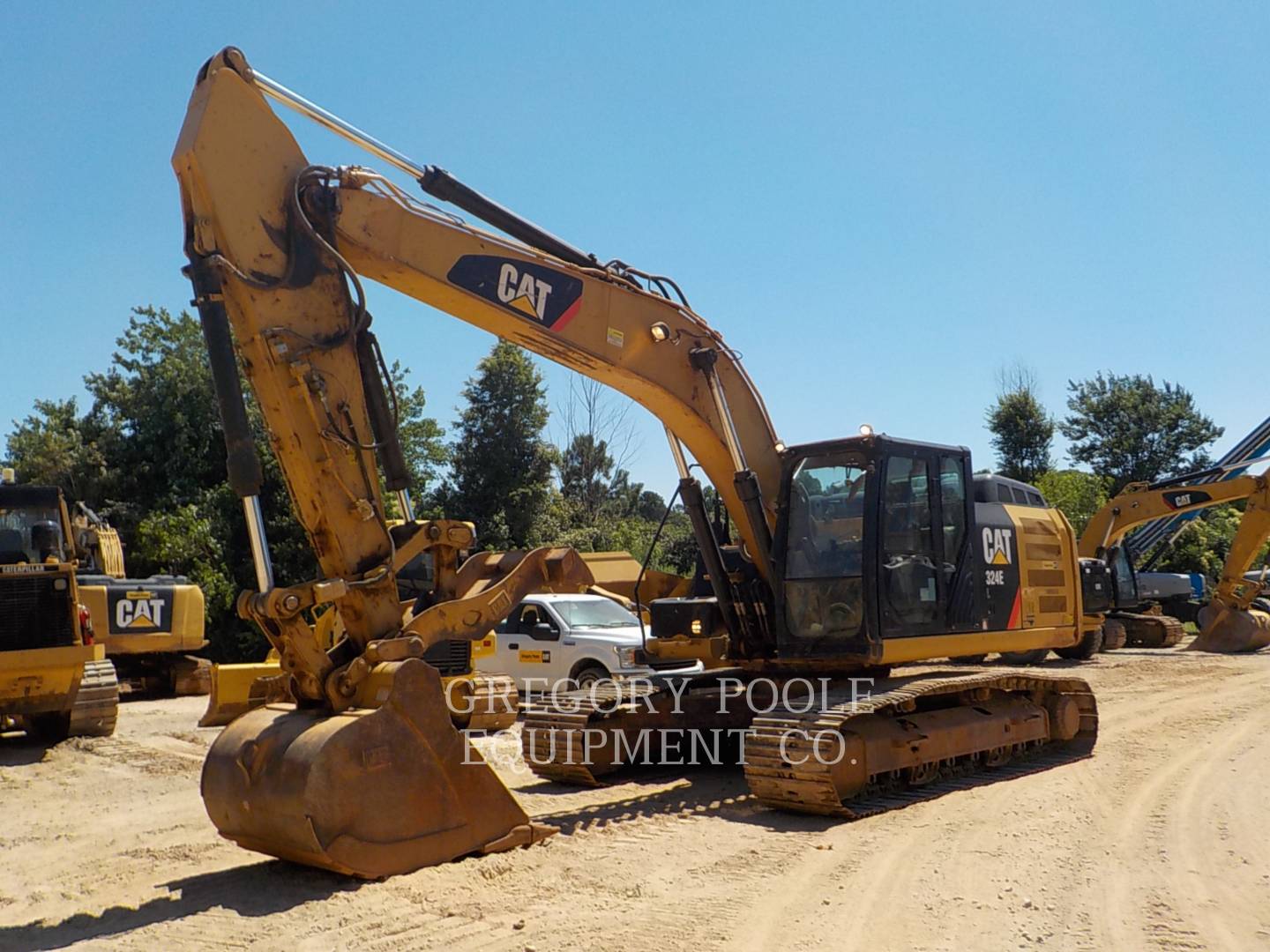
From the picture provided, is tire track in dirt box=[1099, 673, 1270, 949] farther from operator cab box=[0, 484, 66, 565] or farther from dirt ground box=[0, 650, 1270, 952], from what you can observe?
operator cab box=[0, 484, 66, 565]

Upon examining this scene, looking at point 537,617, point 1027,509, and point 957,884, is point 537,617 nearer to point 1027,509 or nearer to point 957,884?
point 1027,509

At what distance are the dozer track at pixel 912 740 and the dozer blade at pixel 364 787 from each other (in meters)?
2.09

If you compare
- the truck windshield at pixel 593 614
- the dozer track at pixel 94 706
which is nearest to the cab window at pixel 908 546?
the truck windshield at pixel 593 614

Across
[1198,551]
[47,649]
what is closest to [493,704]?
[47,649]

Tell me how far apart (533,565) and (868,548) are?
102 inches

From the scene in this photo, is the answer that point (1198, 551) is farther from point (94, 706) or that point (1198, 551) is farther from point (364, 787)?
point (364, 787)

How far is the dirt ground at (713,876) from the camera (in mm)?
5125

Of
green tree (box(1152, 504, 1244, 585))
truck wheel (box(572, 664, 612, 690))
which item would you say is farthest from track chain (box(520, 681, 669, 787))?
green tree (box(1152, 504, 1244, 585))

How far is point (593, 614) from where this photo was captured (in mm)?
14734

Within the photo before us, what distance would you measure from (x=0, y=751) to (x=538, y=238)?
8.78 metres

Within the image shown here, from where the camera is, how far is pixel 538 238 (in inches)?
309

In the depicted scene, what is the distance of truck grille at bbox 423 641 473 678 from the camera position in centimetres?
1222

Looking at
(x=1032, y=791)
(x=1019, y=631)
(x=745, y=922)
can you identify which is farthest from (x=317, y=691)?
(x=1019, y=631)

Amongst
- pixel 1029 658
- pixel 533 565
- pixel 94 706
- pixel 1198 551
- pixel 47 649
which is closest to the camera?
pixel 533 565
